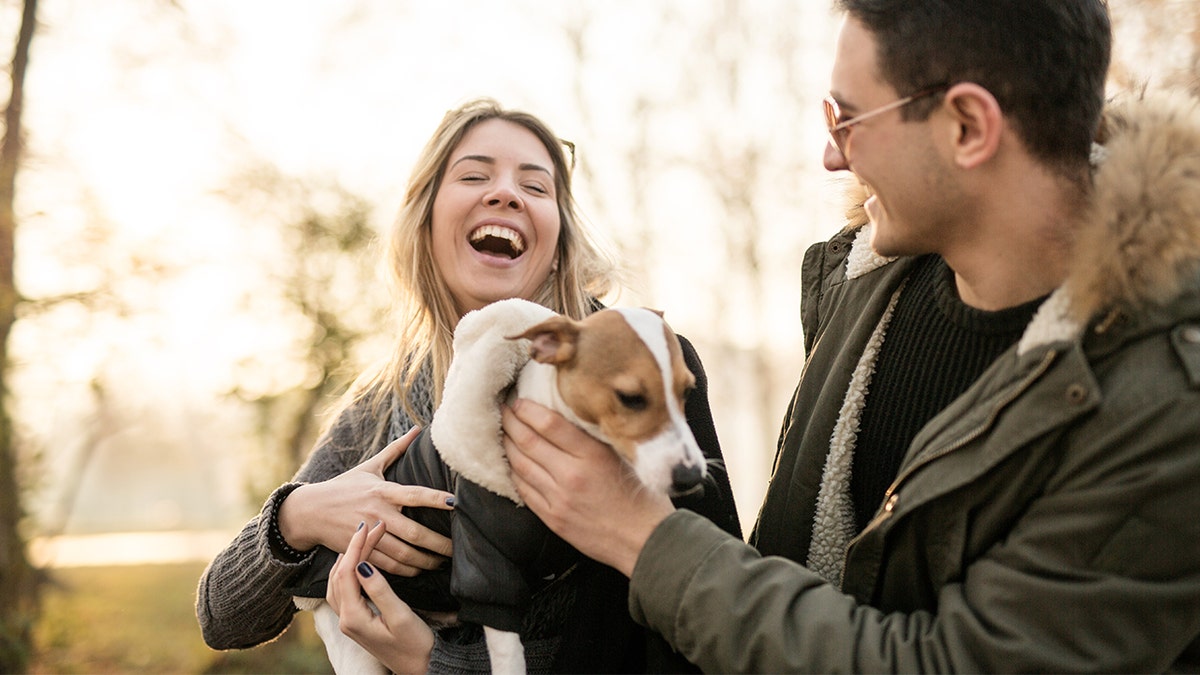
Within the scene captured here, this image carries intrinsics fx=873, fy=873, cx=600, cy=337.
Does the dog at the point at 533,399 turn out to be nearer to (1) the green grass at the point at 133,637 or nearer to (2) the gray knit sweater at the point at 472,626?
(2) the gray knit sweater at the point at 472,626

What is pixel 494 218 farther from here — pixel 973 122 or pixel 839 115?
pixel 973 122

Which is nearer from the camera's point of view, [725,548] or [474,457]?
[725,548]

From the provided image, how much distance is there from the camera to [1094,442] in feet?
5.14

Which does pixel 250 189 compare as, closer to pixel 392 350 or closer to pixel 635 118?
pixel 392 350

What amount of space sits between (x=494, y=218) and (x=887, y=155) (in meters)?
1.40

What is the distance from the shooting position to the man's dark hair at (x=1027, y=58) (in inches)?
73.3

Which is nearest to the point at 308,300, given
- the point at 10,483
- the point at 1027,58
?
the point at 10,483

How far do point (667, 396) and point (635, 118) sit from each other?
1185cm

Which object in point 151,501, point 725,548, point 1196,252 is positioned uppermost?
point 1196,252

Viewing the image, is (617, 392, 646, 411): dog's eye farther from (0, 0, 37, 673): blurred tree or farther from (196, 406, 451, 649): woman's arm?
(0, 0, 37, 673): blurred tree

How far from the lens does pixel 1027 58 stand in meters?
1.86

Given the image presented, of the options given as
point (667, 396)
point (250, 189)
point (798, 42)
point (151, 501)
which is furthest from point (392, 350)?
point (151, 501)

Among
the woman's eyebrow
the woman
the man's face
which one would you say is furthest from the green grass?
the man's face

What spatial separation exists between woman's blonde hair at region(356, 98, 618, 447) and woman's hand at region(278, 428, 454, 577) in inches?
19.0
